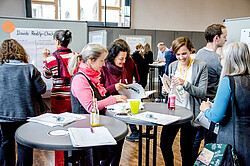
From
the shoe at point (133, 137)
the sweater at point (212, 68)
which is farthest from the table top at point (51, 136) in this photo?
the shoe at point (133, 137)

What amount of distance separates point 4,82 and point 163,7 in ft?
29.2

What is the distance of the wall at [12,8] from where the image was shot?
26.4ft

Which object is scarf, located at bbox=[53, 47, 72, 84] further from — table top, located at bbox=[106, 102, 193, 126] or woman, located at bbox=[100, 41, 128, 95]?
table top, located at bbox=[106, 102, 193, 126]

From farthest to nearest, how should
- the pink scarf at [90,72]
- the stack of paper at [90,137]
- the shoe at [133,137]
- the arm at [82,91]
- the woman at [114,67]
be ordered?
the shoe at [133,137] < the woman at [114,67] < the pink scarf at [90,72] < the arm at [82,91] < the stack of paper at [90,137]

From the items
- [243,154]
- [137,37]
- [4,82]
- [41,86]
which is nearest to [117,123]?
[243,154]

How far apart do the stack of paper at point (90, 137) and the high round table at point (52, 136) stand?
3cm

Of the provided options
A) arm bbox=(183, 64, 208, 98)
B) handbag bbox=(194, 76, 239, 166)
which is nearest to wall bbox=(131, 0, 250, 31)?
arm bbox=(183, 64, 208, 98)

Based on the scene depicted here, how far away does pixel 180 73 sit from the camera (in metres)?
2.68

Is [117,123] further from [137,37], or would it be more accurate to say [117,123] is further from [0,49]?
[137,37]

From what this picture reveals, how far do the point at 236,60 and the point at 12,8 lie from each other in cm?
799

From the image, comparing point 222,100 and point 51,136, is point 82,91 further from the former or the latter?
point 222,100

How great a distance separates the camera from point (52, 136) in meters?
1.56

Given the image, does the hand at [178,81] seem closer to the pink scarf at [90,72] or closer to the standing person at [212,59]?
the standing person at [212,59]

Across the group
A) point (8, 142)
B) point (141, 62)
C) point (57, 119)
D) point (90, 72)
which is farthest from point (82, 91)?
point (141, 62)
